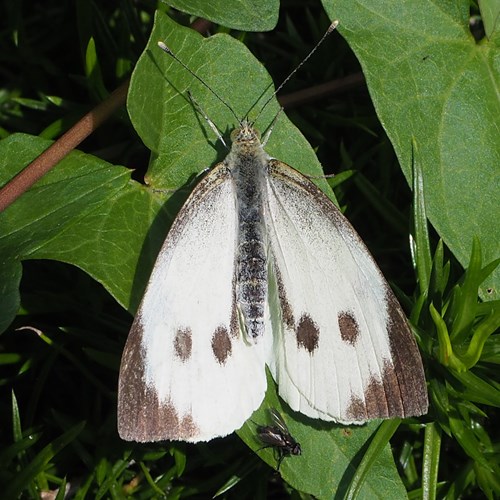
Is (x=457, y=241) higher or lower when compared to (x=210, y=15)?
lower

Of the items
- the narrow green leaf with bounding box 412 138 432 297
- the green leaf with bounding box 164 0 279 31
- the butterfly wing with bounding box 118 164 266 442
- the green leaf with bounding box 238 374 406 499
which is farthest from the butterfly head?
the green leaf with bounding box 238 374 406 499

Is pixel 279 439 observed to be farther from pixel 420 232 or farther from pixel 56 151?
pixel 56 151

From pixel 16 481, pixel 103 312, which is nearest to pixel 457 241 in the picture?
pixel 103 312

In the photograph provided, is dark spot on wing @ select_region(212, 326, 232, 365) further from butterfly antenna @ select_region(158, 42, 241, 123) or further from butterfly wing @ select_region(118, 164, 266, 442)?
butterfly antenna @ select_region(158, 42, 241, 123)

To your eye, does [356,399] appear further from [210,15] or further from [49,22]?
[49,22]

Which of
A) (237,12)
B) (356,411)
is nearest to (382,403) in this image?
(356,411)

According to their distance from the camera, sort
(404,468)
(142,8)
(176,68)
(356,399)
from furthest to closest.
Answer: (142,8) → (404,468) → (176,68) → (356,399)

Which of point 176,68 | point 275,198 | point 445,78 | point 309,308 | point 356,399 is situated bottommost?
point 356,399
